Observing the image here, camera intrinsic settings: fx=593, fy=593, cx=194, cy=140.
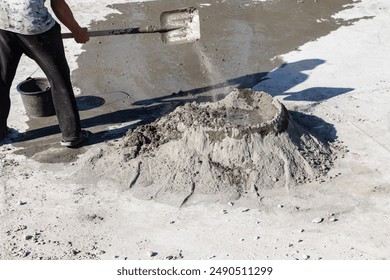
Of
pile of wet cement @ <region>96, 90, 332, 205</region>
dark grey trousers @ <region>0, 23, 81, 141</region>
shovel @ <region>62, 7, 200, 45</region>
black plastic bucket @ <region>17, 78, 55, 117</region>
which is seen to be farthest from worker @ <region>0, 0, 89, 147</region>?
shovel @ <region>62, 7, 200, 45</region>

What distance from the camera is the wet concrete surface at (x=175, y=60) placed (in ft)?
23.0

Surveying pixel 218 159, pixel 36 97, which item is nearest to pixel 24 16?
pixel 36 97

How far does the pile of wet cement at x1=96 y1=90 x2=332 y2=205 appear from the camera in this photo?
5660 mm

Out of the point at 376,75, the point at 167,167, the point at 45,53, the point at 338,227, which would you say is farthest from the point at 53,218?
the point at 376,75

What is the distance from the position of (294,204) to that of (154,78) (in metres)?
3.07

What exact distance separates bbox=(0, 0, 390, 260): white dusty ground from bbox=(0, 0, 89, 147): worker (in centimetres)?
38

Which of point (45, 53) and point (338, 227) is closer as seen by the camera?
point (338, 227)

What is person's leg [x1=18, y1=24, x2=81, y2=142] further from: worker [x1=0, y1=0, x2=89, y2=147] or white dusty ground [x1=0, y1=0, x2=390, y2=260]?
white dusty ground [x1=0, y1=0, x2=390, y2=260]

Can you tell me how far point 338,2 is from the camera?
385 inches

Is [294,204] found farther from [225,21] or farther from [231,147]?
[225,21]

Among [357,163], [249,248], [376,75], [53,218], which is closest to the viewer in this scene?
[249,248]

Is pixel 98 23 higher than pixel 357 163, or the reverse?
pixel 98 23

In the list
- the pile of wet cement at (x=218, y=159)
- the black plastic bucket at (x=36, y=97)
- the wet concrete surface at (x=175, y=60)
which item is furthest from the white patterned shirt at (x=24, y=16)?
the pile of wet cement at (x=218, y=159)

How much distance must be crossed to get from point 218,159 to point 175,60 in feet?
9.24
